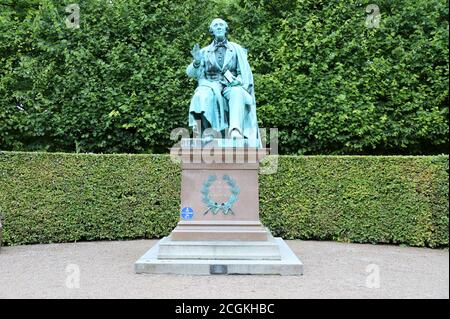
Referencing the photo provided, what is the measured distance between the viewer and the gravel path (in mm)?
5270

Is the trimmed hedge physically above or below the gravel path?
above

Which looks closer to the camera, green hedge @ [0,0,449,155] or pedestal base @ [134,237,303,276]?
pedestal base @ [134,237,303,276]

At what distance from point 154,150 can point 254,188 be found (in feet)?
18.0

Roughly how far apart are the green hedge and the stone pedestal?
4630 mm

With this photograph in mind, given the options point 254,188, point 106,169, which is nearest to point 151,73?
point 106,169

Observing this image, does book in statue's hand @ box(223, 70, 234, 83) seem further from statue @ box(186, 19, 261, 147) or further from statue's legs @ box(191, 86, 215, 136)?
statue's legs @ box(191, 86, 215, 136)

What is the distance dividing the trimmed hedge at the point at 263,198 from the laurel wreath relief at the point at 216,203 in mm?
3648

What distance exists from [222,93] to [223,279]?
2.65 metres

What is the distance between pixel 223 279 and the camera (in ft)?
19.4

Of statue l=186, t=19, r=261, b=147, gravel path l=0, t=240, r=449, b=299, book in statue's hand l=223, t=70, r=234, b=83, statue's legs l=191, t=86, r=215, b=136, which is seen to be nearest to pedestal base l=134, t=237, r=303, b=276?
gravel path l=0, t=240, r=449, b=299

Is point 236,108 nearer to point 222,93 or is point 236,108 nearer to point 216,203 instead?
point 222,93

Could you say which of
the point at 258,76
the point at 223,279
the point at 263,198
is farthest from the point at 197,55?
the point at 258,76

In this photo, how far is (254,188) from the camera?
677 centimetres

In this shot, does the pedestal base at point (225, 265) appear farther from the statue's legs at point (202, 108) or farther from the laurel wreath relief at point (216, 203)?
the statue's legs at point (202, 108)
